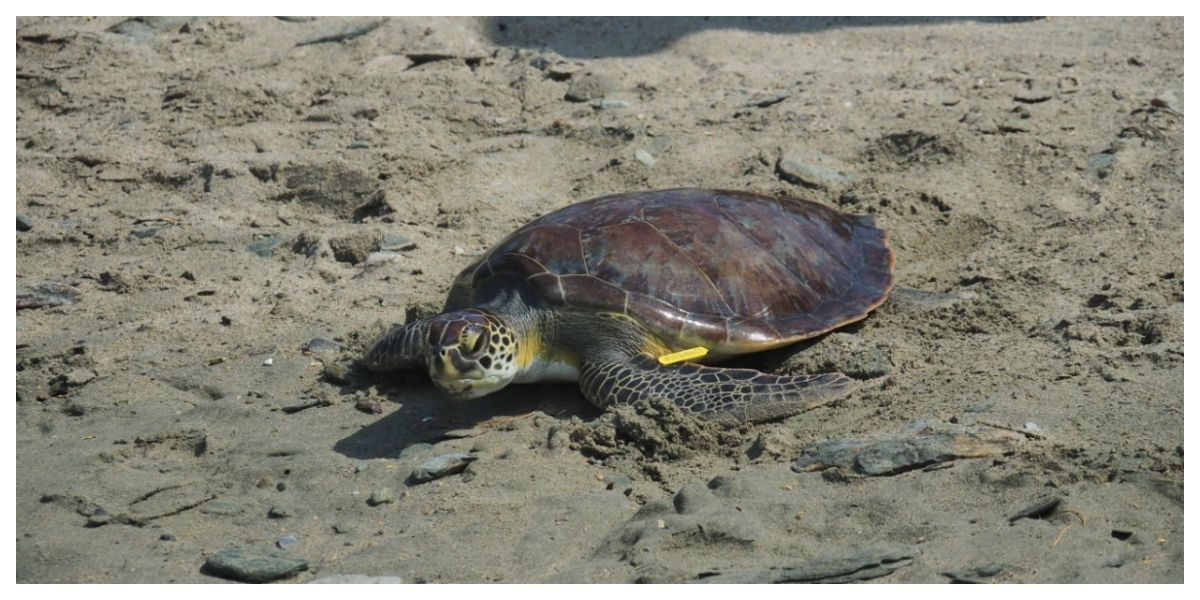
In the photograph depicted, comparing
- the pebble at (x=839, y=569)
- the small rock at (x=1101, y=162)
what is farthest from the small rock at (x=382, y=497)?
the small rock at (x=1101, y=162)

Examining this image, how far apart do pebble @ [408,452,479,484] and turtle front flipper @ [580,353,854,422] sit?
61 cm

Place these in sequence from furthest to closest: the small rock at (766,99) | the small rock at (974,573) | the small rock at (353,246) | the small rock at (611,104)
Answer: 1. the small rock at (611,104)
2. the small rock at (766,99)
3. the small rock at (353,246)
4. the small rock at (974,573)

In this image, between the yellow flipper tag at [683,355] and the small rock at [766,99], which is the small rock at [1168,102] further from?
the yellow flipper tag at [683,355]

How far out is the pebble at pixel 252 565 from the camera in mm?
3266

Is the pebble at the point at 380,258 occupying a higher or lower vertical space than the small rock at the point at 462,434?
higher

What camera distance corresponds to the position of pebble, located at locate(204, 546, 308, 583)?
3266mm

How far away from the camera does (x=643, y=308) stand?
452 cm

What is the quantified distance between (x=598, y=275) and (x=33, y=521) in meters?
2.15

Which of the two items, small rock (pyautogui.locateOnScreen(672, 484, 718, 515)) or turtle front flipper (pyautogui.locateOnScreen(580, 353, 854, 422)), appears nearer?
small rock (pyautogui.locateOnScreen(672, 484, 718, 515))

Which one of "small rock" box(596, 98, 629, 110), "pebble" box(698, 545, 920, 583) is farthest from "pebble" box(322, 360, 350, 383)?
"small rock" box(596, 98, 629, 110)

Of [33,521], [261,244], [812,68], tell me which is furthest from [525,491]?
[812,68]

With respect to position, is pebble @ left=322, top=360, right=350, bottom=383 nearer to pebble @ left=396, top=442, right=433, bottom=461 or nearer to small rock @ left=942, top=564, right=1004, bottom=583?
pebble @ left=396, top=442, right=433, bottom=461

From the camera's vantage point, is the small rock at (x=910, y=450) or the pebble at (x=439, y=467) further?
the pebble at (x=439, y=467)

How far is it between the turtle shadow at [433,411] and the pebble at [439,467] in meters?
0.24
